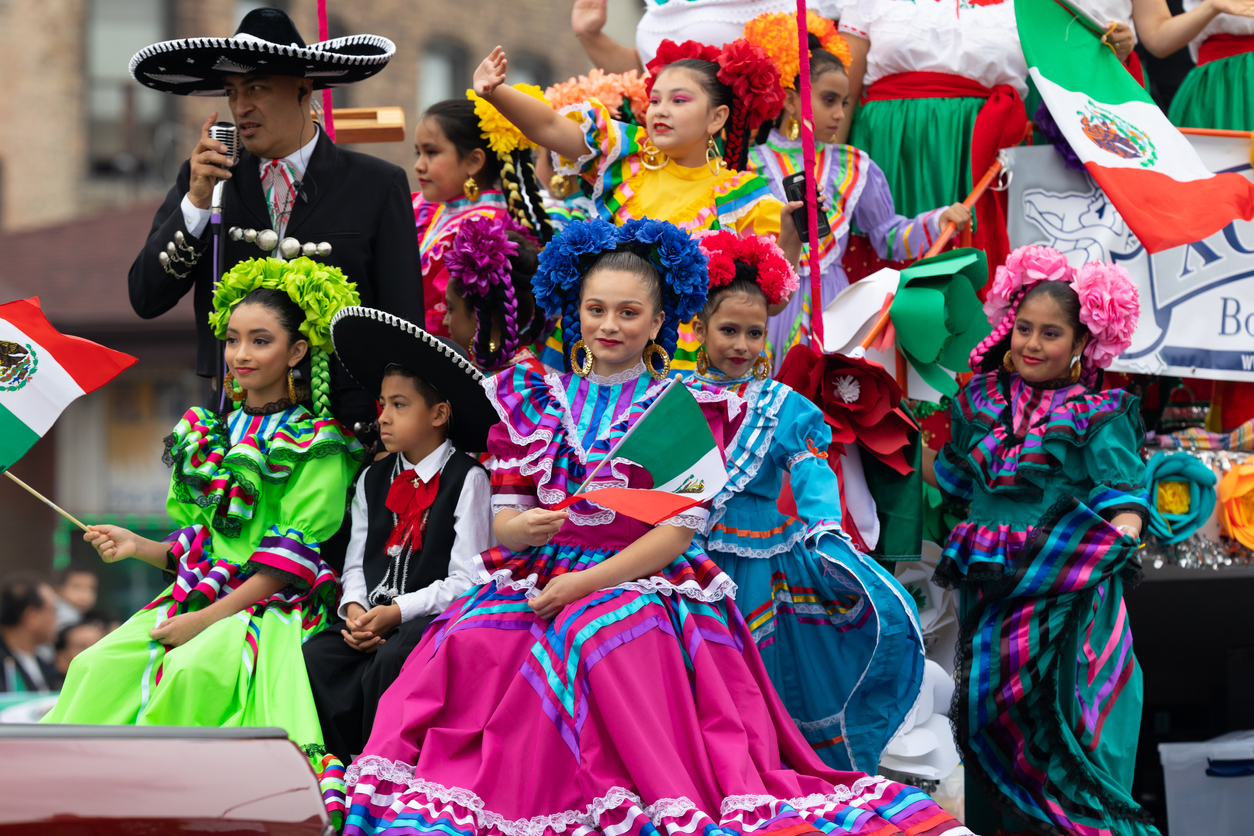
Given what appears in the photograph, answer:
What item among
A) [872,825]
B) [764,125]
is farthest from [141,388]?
[872,825]

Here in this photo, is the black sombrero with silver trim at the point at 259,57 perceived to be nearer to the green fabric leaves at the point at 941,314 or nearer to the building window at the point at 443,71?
the green fabric leaves at the point at 941,314

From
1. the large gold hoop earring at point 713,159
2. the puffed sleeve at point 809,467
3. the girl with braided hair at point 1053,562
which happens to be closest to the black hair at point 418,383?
the puffed sleeve at point 809,467

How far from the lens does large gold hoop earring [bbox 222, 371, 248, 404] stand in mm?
3961

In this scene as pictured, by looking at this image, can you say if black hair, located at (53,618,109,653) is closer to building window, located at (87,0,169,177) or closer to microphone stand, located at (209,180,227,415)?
microphone stand, located at (209,180,227,415)

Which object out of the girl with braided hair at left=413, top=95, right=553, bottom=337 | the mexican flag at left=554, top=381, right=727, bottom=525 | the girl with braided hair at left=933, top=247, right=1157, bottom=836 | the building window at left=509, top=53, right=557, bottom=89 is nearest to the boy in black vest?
the mexican flag at left=554, top=381, right=727, bottom=525

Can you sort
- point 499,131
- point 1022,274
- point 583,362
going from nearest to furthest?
point 583,362
point 1022,274
point 499,131

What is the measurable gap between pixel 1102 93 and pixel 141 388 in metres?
10.5

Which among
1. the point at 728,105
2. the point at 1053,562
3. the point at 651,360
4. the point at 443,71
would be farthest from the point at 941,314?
the point at 443,71

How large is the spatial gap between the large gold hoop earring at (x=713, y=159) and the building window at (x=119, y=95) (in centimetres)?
1130

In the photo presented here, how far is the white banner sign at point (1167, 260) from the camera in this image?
5.38m

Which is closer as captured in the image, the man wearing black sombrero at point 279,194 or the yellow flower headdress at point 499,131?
the man wearing black sombrero at point 279,194

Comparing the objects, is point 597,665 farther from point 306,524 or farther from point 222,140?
point 222,140

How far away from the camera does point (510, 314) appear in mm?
4352

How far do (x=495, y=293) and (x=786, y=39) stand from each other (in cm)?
172
